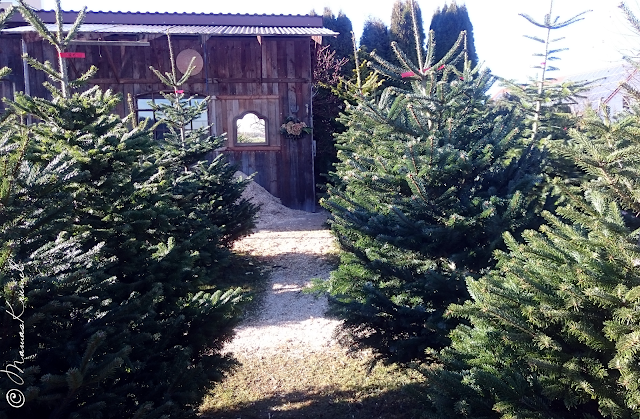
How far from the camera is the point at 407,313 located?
3902mm

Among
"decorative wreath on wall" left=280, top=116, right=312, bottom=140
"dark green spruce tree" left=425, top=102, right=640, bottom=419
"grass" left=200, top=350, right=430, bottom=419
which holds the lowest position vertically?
"grass" left=200, top=350, right=430, bottom=419

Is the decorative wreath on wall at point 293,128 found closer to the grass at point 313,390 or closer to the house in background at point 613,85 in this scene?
the house in background at point 613,85

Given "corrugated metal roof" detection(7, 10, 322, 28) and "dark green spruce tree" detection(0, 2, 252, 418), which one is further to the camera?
"corrugated metal roof" detection(7, 10, 322, 28)

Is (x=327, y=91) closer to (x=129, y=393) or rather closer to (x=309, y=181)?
(x=309, y=181)

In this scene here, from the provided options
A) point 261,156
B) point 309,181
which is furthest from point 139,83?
point 309,181

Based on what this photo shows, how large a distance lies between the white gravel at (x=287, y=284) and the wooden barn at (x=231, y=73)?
3.66 feet

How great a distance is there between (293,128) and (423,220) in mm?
9185

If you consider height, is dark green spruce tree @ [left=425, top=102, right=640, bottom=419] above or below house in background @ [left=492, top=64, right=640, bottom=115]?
below

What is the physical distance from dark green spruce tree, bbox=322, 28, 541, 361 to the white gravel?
1.51 m

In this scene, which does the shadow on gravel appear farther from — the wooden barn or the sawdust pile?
the wooden barn

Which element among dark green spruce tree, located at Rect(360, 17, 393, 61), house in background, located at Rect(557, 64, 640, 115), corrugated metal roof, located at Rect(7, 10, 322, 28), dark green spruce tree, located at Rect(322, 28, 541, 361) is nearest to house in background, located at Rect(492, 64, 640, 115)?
house in background, located at Rect(557, 64, 640, 115)

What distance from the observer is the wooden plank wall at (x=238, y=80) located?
1248 cm

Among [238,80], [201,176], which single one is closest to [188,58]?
[238,80]

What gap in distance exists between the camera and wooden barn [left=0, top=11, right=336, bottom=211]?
12422mm
